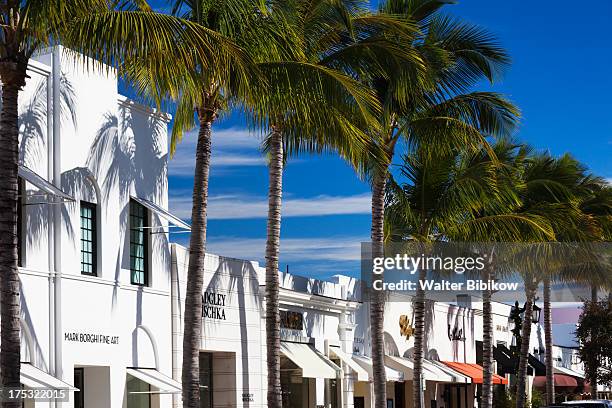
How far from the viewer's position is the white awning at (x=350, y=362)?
116ft

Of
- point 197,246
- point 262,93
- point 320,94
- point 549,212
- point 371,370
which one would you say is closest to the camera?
point 262,93

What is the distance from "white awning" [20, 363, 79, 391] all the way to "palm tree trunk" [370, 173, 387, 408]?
8.97 meters

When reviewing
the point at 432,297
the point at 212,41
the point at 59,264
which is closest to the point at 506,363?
the point at 432,297

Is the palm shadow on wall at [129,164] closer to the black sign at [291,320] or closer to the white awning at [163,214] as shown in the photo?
the white awning at [163,214]

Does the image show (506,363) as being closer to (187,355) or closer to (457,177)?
(457,177)

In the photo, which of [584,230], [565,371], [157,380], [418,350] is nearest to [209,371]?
[157,380]

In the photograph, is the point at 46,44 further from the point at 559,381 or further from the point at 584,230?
the point at 559,381

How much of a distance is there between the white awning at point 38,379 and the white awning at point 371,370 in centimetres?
1762

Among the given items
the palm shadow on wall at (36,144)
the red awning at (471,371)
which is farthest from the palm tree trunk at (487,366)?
the palm shadow on wall at (36,144)

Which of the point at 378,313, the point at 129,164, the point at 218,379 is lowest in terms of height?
the point at 218,379

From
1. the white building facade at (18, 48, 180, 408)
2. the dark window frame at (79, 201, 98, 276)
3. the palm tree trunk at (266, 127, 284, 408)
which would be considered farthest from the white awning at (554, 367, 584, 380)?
the dark window frame at (79, 201, 98, 276)

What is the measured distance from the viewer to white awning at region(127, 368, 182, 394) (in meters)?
24.6

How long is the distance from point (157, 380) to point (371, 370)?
48.0 ft

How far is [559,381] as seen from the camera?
208 ft
